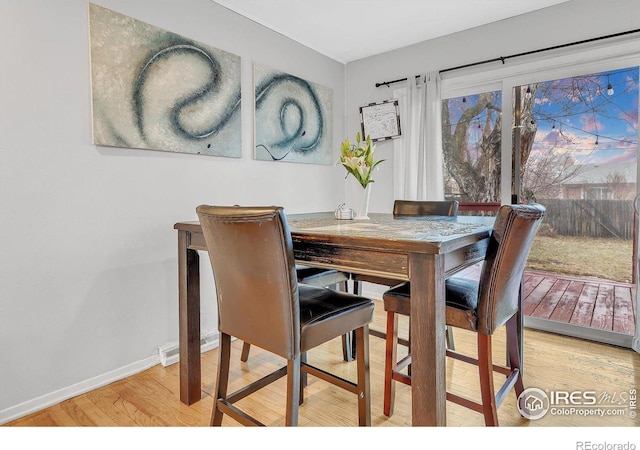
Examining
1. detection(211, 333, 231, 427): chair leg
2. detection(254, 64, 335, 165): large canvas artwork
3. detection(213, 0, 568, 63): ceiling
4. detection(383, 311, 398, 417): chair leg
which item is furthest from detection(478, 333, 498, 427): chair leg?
detection(213, 0, 568, 63): ceiling

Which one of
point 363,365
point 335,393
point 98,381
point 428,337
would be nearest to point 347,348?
point 335,393

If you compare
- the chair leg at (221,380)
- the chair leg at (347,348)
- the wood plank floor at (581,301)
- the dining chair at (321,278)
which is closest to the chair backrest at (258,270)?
the chair leg at (221,380)

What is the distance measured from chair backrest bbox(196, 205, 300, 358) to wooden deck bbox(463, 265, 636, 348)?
2.40 m

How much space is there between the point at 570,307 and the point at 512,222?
203 centimetres

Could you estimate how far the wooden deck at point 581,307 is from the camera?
8.63 feet

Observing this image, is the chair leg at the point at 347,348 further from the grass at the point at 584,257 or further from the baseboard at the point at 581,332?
the grass at the point at 584,257

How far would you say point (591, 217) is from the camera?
275 centimetres

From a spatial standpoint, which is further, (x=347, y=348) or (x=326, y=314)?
(x=347, y=348)

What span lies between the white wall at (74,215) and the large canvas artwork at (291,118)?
486mm

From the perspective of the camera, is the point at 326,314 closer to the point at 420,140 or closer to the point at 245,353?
the point at 245,353

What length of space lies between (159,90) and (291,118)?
1183mm

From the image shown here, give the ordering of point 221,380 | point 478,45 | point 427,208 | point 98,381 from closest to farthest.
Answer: point 221,380
point 98,381
point 427,208
point 478,45

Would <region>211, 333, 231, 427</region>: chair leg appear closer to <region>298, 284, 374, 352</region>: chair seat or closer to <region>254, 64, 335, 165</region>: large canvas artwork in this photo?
<region>298, 284, 374, 352</region>: chair seat
